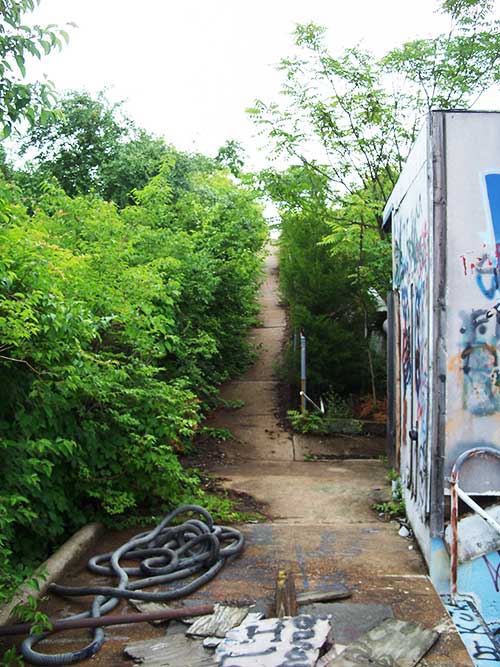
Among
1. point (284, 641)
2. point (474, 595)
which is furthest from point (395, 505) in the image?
point (284, 641)

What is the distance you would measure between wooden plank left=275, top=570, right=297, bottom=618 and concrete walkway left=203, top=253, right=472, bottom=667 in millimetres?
298

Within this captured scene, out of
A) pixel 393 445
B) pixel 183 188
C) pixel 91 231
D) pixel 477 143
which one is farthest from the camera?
pixel 183 188

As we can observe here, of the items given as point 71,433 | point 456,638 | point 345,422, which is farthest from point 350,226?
point 456,638

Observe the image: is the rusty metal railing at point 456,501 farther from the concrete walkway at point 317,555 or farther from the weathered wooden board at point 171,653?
the weathered wooden board at point 171,653

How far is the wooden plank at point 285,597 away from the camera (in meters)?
4.22

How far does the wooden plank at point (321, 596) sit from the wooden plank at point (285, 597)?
0.40 ft

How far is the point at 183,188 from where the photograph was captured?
14938mm

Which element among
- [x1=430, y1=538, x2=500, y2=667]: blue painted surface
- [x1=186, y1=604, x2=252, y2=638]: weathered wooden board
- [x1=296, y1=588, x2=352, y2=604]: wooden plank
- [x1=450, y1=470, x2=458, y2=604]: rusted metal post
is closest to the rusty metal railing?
[x1=450, y1=470, x2=458, y2=604]: rusted metal post

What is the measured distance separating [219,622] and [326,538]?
2159 mm

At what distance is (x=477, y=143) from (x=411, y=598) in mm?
3331

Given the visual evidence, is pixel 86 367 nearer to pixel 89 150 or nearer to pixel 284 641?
pixel 284 641

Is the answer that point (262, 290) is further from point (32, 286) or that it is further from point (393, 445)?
point (32, 286)

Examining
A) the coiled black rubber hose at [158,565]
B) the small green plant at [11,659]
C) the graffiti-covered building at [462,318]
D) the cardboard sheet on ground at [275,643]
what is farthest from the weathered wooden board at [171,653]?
the graffiti-covered building at [462,318]

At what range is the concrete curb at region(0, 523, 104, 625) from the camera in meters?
4.14
